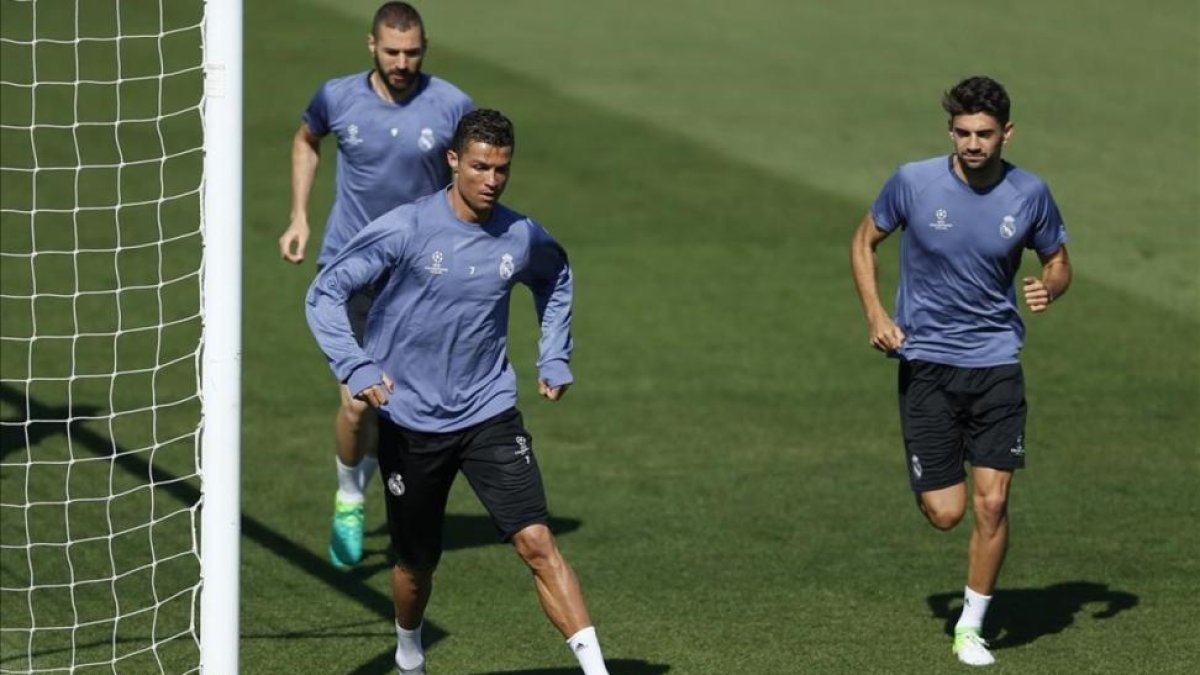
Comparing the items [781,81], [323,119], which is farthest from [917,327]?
[781,81]

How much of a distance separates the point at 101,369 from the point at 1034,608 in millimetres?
6870

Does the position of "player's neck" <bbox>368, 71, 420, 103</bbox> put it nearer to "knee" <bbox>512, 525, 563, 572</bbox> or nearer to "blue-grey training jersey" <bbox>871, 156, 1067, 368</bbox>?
"blue-grey training jersey" <bbox>871, 156, 1067, 368</bbox>

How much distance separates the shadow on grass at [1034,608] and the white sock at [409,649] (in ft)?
7.69

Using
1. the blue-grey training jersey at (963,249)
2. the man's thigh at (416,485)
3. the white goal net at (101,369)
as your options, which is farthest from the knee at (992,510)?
the white goal net at (101,369)

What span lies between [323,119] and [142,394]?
3.75 meters

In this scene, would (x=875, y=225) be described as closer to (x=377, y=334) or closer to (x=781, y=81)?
(x=377, y=334)

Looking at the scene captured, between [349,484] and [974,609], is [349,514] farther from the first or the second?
[974,609]

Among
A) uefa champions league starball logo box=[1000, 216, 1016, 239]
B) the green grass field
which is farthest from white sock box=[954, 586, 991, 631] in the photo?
uefa champions league starball logo box=[1000, 216, 1016, 239]

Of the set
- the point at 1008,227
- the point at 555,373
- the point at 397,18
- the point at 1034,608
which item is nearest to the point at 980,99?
the point at 1008,227

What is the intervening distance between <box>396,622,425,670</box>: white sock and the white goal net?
2.54 ft

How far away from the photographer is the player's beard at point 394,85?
9.86 m

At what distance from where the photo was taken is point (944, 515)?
8836 millimetres

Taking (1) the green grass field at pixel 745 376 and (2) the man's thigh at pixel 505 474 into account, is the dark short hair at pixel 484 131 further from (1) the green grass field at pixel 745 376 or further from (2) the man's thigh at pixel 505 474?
(1) the green grass field at pixel 745 376

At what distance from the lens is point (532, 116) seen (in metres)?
22.3
